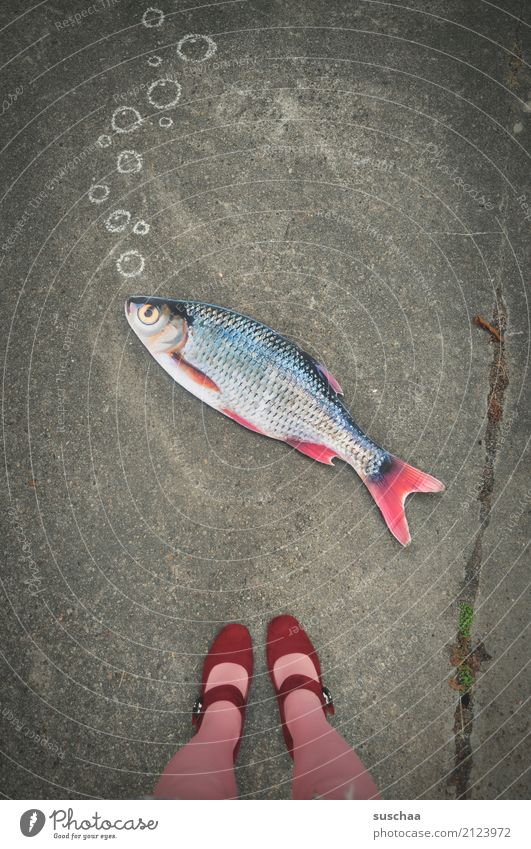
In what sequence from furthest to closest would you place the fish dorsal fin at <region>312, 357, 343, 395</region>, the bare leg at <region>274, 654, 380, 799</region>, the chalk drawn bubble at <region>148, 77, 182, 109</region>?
1. the chalk drawn bubble at <region>148, 77, 182, 109</region>
2. the fish dorsal fin at <region>312, 357, 343, 395</region>
3. the bare leg at <region>274, 654, 380, 799</region>

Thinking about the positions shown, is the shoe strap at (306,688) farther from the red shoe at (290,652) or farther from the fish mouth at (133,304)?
the fish mouth at (133,304)

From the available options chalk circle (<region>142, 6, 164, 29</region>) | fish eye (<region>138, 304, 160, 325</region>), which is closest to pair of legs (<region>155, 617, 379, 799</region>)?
fish eye (<region>138, 304, 160, 325</region>)

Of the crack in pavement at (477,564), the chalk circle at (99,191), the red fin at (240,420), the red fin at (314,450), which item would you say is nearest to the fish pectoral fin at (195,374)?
the red fin at (240,420)

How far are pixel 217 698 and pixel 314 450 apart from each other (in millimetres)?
1188

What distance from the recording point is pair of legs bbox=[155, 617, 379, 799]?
96.3 inches

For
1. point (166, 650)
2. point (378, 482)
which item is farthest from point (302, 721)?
point (378, 482)

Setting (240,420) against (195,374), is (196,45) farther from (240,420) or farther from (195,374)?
(240,420)

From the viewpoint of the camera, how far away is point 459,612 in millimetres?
2736

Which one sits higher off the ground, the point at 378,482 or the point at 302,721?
the point at 378,482

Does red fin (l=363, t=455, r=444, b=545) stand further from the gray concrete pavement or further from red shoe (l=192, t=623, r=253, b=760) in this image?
red shoe (l=192, t=623, r=253, b=760)
